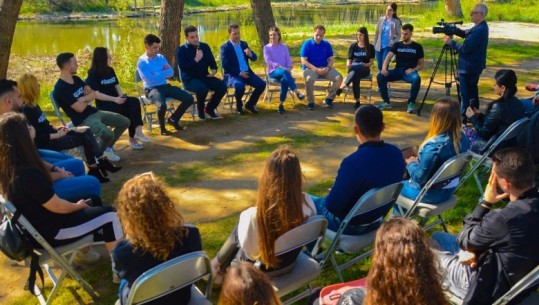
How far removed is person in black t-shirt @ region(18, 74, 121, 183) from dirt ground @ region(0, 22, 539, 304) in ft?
0.81

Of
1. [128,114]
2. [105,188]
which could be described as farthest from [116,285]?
[128,114]

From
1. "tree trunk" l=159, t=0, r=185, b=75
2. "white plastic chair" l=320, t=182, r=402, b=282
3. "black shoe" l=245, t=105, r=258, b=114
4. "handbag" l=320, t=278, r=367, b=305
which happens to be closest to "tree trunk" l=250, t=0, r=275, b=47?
"tree trunk" l=159, t=0, r=185, b=75

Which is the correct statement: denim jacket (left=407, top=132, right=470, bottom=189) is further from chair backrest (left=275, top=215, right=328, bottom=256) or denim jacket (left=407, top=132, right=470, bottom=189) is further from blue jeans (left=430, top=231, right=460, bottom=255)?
chair backrest (left=275, top=215, right=328, bottom=256)

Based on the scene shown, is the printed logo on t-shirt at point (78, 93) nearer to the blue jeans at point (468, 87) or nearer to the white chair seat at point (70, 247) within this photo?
the white chair seat at point (70, 247)

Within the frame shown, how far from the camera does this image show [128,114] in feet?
19.9

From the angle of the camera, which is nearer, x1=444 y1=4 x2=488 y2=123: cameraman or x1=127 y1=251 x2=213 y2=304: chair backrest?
x1=127 y1=251 x2=213 y2=304: chair backrest

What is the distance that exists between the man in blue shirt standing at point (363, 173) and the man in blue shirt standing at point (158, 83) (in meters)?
3.82

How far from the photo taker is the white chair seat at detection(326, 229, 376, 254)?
3.04m

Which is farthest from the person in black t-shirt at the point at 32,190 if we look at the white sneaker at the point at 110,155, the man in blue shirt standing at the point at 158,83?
the man in blue shirt standing at the point at 158,83

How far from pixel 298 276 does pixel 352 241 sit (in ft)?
1.79

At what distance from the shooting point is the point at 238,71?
750 cm

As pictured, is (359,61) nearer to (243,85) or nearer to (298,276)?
(243,85)

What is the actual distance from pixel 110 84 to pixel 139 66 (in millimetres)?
718

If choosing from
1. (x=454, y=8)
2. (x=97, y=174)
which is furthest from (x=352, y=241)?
(x=454, y=8)
